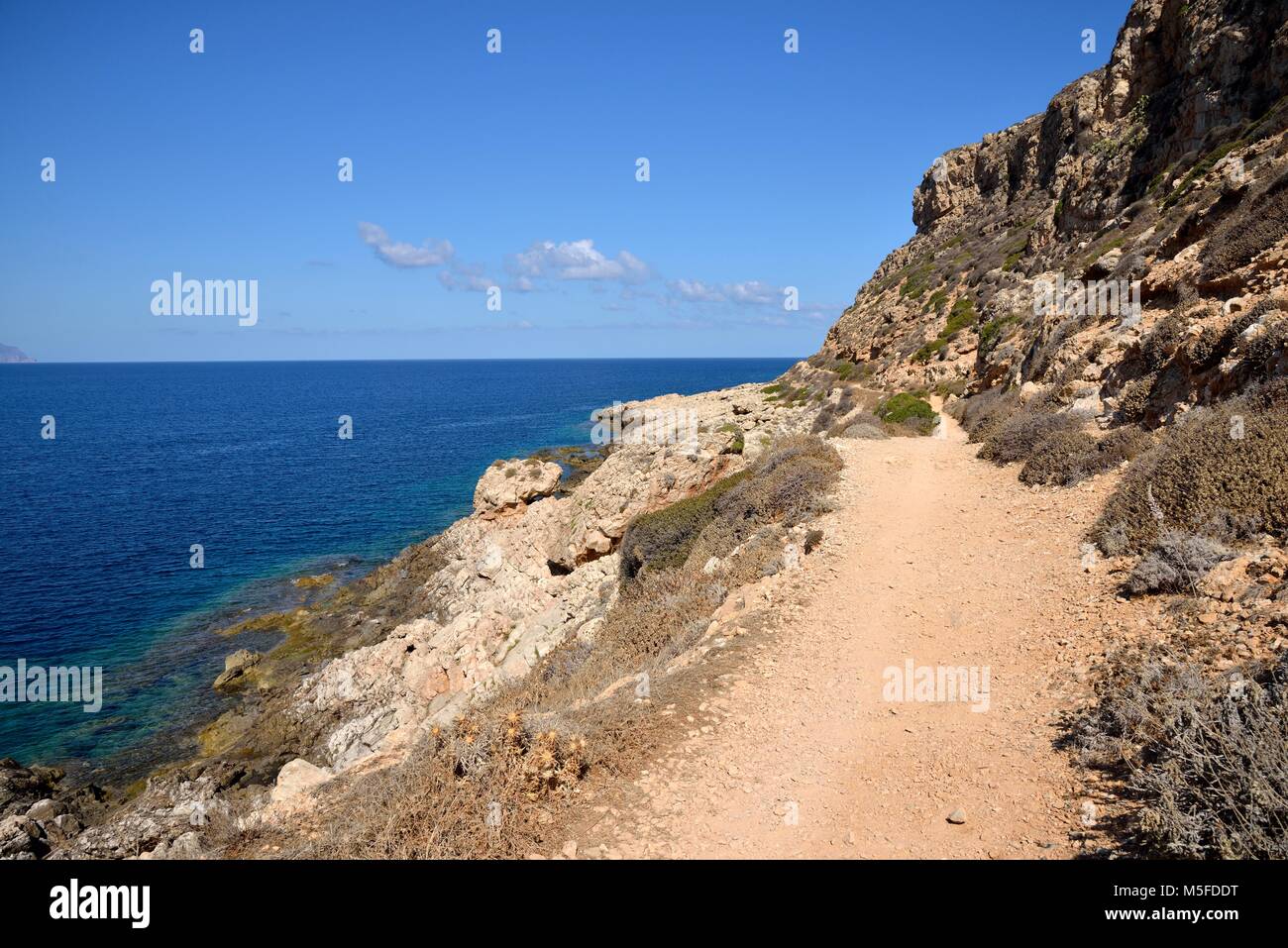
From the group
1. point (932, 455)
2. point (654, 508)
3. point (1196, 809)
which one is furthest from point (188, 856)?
point (932, 455)

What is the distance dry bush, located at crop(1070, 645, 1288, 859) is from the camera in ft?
12.6

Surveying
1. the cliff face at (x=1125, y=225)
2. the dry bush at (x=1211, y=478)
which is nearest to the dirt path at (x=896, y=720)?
the dry bush at (x=1211, y=478)

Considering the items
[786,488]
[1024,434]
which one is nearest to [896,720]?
[786,488]

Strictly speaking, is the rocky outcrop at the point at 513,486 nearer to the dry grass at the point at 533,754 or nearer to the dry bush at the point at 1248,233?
the dry grass at the point at 533,754

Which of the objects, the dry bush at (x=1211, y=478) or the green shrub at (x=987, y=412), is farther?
the green shrub at (x=987, y=412)

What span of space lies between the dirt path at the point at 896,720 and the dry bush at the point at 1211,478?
2.64 feet

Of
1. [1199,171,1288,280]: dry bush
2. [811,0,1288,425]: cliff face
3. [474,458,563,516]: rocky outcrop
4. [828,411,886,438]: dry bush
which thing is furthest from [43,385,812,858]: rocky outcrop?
[1199,171,1288,280]: dry bush

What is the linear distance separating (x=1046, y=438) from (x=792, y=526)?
20.5ft

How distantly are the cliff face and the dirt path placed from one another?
558 cm

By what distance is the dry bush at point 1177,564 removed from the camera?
704cm

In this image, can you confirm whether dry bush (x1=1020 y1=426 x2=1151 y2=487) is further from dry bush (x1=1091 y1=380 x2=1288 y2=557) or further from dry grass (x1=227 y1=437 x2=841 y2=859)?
dry grass (x1=227 y1=437 x2=841 y2=859)

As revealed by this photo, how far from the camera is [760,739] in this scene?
22.3ft

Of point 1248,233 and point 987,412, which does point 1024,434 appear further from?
point 1248,233

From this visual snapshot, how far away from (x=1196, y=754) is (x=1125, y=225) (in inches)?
1148
